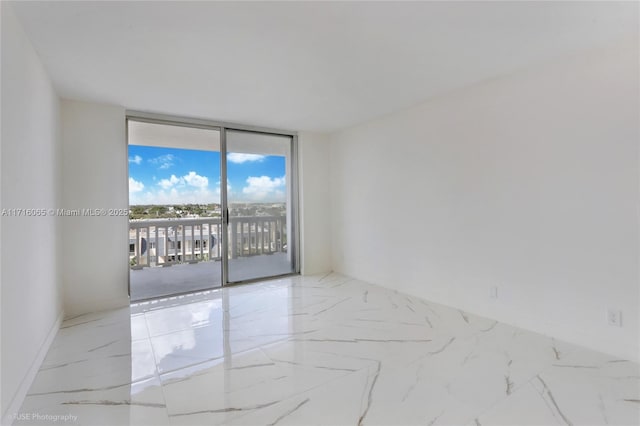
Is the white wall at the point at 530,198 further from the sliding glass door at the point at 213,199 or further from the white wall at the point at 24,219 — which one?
the white wall at the point at 24,219

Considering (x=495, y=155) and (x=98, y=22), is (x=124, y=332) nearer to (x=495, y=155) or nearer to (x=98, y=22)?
(x=98, y=22)

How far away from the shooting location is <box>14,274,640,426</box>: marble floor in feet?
5.31

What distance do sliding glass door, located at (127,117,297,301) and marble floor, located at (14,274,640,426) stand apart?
1.37 metres

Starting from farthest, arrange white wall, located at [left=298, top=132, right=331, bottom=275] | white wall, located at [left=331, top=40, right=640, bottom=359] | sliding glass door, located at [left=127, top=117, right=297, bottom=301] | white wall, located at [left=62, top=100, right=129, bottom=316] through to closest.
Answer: white wall, located at [left=298, top=132, right=331, bottom=275] < sliding glass door, located at [left=127, top=117, right=297, bottom=301] < white wall, located at [left=62, top=100, right=129, bottom=316] < white wall, located at [left=331, top=40, right=640, bottom=359]

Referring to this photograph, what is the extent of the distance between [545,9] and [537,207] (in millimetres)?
1454

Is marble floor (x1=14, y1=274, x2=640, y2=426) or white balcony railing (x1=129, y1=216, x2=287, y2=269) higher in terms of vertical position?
white balcony railing (x1=129, y1=216, x2=287, y2=269)

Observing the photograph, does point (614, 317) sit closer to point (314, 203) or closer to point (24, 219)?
point (314, 203)

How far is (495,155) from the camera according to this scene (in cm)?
279

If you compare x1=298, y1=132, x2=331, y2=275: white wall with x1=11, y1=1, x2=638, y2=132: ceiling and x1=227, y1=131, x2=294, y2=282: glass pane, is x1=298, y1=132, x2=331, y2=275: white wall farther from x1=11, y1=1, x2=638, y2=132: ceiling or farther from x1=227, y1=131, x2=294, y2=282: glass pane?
x1=11, y1=1, x2=638, y2=132: ceiling

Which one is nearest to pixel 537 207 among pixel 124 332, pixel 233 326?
pixel 233 326

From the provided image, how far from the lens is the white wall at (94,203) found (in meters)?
3.14

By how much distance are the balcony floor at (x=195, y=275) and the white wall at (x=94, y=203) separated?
48cm

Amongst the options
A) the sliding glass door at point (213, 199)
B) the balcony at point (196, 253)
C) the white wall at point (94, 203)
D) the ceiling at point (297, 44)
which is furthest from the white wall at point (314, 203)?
the white wall at point (94, 203)

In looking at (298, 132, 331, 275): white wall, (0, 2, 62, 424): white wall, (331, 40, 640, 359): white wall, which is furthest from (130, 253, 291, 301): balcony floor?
(331, 40, 640, 359): white wall
